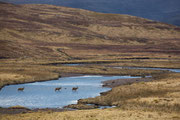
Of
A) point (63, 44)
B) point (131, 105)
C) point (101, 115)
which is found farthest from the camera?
point (63, 44)

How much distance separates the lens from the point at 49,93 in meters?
52.6

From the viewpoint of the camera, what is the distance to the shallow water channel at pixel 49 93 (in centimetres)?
4456

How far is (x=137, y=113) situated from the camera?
35.1 metres

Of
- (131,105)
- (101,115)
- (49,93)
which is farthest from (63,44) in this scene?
(101,115)

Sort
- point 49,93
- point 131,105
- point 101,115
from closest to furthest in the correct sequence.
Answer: point 101,115 → point 131,105 → point 49,93

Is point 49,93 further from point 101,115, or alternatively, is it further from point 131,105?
point 101,115

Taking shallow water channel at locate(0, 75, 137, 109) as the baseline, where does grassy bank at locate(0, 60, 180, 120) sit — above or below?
above

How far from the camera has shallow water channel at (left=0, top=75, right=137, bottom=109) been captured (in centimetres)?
4456

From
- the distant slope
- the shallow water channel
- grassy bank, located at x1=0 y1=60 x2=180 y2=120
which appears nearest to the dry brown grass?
grassy bank, located at x1=0 y1=60 x2=180 y2=120

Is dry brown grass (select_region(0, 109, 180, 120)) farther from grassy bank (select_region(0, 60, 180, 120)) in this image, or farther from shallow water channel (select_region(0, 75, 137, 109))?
shallow water channel (select_region(0, 75, 137, 109))

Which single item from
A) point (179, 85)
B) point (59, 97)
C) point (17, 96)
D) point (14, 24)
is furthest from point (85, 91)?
point (14, 24)

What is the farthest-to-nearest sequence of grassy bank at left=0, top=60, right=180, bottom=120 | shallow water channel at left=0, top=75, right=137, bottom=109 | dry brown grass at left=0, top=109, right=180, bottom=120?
shallow water channel at left=0, top=75, right=137, bottom=109
grassy bank at left=0, top=60, right=180, bottom=120
dry brown grass at left=0, top=109, right=180, bottom=120

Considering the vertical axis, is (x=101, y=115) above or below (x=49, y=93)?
above

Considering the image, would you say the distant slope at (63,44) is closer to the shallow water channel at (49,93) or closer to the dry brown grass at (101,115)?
the shallow water channel at (49,93)
